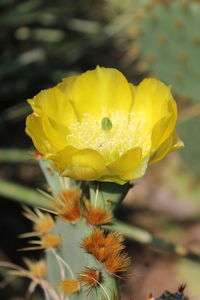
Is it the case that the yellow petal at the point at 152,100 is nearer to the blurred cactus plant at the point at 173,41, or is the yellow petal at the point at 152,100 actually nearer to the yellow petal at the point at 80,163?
the yellow petal at the point at 80,163

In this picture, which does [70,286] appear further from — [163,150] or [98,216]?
[163,150]

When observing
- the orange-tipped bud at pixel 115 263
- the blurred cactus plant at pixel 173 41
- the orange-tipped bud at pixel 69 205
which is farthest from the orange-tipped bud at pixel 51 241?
the blurred cactus plant at pixel 173 41

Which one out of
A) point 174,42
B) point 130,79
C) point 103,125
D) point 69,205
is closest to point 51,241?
point 69,205

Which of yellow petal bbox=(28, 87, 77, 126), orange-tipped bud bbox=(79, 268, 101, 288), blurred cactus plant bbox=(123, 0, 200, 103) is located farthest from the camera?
blurred cactus plant bbox=(123, 0, 200, 103)

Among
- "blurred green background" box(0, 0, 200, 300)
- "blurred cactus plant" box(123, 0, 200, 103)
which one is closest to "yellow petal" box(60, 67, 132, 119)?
"blurred green background" box(0, 0, 200, 300)

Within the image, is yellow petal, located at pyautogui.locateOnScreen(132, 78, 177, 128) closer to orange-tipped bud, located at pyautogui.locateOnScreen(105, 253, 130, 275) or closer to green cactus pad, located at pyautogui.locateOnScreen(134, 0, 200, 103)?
orange-tipped bud, located at pyautogui.locateOnScreen(105, 253, 130, 275)

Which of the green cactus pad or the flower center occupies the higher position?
the flower center

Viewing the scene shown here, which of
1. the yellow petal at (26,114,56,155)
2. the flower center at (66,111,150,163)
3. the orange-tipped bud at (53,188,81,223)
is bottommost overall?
the orange-tipped bud at (53,188,81,223)
